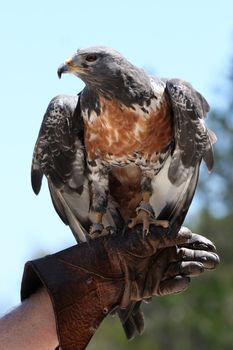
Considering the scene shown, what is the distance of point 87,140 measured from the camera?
7863 mm

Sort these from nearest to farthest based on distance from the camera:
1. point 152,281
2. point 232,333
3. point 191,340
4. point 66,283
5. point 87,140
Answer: point 66,283 → point 152,281 → point 87,140 → point 232,333 → point 191,340

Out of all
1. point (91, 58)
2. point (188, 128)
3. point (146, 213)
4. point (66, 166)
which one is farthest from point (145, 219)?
point (91, 58)

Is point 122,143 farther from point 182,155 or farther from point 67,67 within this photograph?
point 67,67

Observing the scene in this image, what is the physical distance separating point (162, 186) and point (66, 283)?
79.5 inches

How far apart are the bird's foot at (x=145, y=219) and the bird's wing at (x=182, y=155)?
110mm

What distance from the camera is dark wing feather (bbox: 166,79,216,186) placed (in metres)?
7.56

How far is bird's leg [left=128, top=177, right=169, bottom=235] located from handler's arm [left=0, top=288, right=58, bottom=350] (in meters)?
1.16

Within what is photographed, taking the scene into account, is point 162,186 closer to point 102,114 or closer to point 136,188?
point 136,188

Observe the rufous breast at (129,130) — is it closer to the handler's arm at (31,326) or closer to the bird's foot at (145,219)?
the bird's foot at (145,219)

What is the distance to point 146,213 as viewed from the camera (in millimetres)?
7543

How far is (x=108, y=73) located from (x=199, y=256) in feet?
5.95

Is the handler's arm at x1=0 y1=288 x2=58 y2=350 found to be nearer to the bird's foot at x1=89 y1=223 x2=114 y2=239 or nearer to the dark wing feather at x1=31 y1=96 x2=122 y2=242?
the bird's foot at x1=89 y1=223 x2=114 y2=239

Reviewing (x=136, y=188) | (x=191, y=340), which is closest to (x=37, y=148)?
(x=136, y=188)

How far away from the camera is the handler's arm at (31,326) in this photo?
18.9 feet
